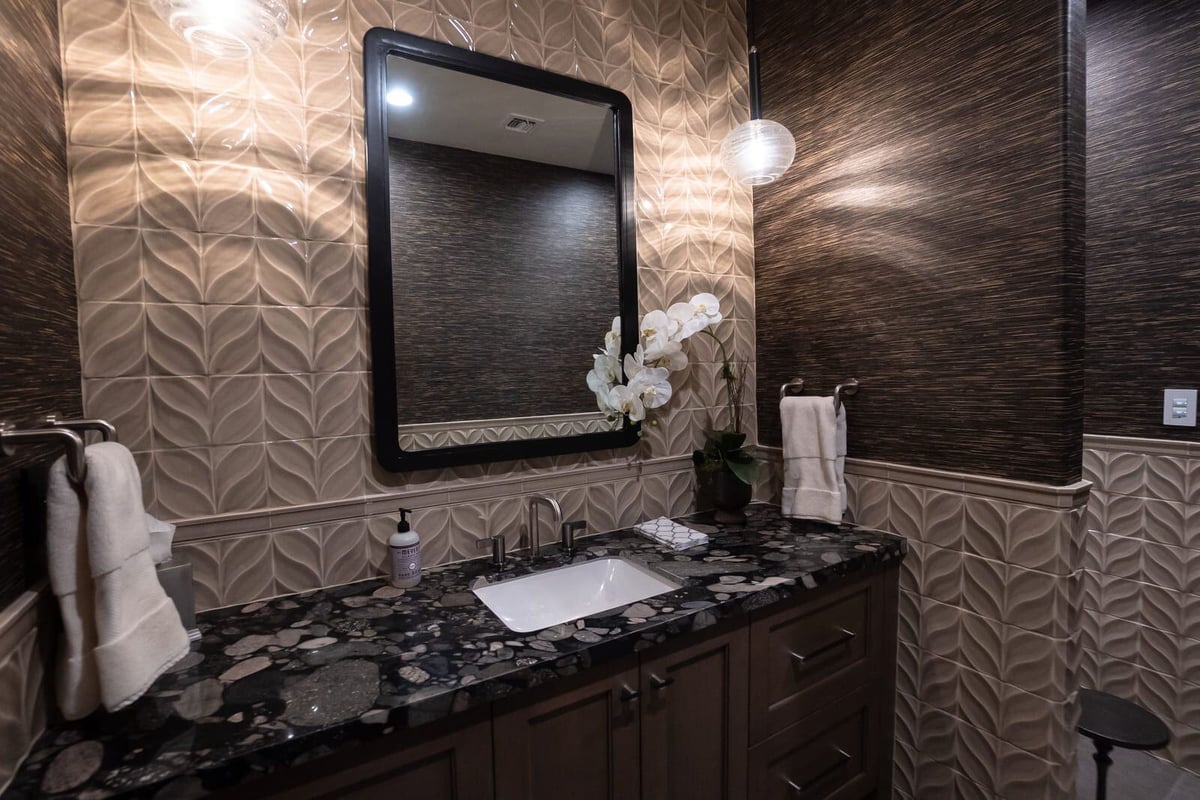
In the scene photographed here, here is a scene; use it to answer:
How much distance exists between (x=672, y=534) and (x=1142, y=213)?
1821mm

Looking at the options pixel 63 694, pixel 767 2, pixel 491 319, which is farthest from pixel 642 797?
pixel 767 2

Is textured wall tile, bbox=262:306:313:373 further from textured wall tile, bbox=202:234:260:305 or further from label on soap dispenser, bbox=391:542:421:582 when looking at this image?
label on soap dispenser, bbox=391:542:421:582

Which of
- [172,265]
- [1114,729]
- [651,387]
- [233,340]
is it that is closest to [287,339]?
[233,340]

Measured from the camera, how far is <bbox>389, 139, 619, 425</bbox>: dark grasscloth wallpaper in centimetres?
131

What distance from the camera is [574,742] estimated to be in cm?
97

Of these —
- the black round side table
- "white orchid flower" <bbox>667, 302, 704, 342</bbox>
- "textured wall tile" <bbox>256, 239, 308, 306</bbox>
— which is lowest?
the black round side table

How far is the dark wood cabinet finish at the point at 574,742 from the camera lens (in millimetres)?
904

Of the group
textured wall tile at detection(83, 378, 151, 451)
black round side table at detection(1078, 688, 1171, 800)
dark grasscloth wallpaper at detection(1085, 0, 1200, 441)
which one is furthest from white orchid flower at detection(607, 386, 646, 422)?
dark grasscloth wallpaper at detection(1085, 0, 1200, 441)

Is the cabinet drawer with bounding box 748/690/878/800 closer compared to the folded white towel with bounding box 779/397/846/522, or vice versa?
the cabinet drawer with bounding box 748/690/878/800

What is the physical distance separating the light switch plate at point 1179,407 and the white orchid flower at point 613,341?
1.72m

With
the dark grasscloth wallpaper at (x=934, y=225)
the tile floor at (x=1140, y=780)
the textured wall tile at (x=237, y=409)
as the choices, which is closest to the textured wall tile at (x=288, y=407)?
the textured wall tile at (x=237, y=409)

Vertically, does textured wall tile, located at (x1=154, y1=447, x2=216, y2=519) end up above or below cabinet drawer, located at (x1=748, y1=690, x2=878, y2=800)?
above

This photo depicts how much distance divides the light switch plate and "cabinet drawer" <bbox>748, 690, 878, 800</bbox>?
51.7 inches

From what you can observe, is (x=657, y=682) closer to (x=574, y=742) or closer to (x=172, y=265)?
(x=574, y=742)
